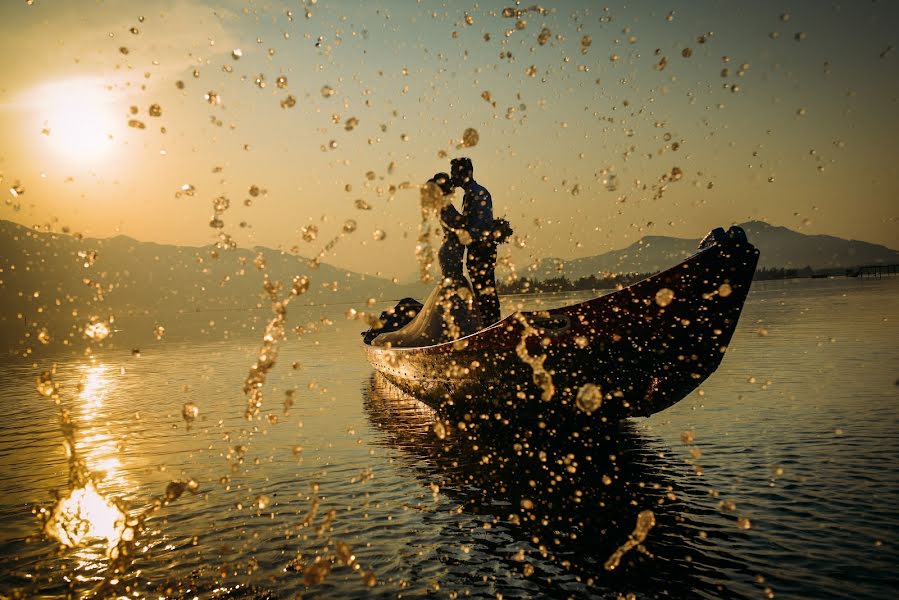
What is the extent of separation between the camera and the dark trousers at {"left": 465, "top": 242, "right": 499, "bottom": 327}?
10.6m

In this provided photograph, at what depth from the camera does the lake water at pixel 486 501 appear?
4832 millimetres

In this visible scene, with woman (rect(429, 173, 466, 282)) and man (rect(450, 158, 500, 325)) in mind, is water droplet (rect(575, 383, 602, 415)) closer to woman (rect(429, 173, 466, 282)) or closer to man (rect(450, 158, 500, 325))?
man (rect(450, 158, 500, 325))

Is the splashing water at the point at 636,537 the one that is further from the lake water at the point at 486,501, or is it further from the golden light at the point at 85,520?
the golden light at the point at 85,520

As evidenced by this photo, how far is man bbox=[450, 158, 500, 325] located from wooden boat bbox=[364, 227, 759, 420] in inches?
78.3

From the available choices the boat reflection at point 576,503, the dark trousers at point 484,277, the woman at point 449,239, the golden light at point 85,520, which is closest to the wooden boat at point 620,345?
the boat reflection at point 576,503

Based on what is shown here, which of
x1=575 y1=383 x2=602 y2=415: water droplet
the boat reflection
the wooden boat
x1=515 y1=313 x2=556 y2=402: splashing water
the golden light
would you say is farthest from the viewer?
x1=575 y1=383 x2=602 y2=415: water droplet

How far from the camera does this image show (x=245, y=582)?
16.4 feet

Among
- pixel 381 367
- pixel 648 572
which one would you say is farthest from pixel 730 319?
pixel 381 367

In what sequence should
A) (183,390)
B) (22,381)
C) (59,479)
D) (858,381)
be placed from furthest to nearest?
(22,381) < (183,390) < (858,381) < (59,479)

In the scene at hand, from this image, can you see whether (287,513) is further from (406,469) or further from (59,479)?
(59,479)

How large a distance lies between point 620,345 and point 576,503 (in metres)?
2.11

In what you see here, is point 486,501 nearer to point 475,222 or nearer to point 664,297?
point 664,297

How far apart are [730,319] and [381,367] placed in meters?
8.41

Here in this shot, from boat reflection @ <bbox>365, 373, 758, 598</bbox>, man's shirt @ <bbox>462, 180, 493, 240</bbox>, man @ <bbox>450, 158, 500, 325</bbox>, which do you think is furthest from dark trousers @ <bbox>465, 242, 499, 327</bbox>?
boat reflection @ <bbox>365, 373, 758, 598</bbox>
